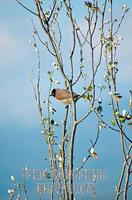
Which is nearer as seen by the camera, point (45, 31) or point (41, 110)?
point (45, 31)

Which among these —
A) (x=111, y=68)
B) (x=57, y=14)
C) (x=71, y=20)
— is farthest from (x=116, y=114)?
(x=57, y=14)

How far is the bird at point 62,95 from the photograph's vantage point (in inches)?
165

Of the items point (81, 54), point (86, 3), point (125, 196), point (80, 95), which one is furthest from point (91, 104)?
point (86, 3)

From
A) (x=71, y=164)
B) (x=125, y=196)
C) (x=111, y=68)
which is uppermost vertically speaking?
(x=111, y=68)

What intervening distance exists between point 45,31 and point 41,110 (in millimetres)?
1208

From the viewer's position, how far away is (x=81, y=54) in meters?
4.12

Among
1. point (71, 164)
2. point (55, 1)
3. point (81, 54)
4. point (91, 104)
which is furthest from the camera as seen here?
point (55, 1)

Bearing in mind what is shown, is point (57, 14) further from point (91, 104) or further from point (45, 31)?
point (91, 104)

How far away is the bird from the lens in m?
4.20

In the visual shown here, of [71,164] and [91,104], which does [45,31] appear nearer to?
[91,104]

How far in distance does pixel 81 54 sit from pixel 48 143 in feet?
3.11

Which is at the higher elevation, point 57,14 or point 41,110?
point 57,14

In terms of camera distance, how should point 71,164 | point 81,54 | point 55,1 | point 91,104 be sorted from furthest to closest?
point 55,1, point 81,54, point 91,104, point 71,164

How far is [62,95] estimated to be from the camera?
4.62 meters
